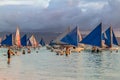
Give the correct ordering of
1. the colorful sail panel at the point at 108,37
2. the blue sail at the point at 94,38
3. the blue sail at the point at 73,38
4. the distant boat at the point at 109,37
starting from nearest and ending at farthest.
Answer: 1. the blue sail at the point at 94,38
2. the blue sail at the point at 73,38
3. the distant boat at the point at 109,37
4. the colorful sail panel at the point at 108,37

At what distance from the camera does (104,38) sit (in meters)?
171

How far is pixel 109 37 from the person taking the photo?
168 m

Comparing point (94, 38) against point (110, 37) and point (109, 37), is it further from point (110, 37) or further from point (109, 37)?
point (109, 37)

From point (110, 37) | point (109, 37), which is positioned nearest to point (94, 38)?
point (110, 37)

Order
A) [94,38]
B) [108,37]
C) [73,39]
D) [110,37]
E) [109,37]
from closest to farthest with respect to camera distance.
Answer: [94,38] < [73,39] < [110,37] < [109,37] < [108,37]

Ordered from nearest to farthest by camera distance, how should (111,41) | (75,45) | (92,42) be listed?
(92,42)
(75,45)
(111,41)

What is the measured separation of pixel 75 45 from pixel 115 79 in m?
Answer: 106

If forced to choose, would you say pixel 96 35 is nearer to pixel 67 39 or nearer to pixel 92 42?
pixel 92 42

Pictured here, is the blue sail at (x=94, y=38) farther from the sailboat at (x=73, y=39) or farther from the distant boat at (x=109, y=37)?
the distant boat at (x=109, y=37)

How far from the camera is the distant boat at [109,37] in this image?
166625 millimetres

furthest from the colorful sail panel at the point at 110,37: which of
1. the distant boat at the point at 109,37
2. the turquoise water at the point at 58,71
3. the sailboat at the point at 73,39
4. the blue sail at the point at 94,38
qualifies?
the turquoise water at the point at 58,71

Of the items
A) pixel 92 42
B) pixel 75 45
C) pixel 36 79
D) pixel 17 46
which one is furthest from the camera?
pixel 17 46

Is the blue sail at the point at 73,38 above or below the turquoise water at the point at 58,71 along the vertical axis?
above

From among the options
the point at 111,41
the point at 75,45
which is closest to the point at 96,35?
the point at 75,45
